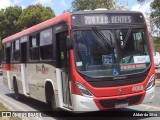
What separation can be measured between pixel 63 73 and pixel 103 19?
5.91ft

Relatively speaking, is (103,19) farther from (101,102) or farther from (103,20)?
(101,102)

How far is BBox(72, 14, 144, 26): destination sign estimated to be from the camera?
31.2 feet

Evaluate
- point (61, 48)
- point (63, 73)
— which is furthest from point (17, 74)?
point (63, 73)

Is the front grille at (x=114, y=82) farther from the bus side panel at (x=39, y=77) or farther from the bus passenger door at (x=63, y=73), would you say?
the bus side panel at (x=39, y=77)

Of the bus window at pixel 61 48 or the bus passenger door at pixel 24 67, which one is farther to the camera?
the bus passenger door at pixel 24 67

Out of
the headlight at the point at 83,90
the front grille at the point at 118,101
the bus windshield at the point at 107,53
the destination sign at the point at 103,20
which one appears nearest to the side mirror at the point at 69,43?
the bus windshield at the point at 107,53

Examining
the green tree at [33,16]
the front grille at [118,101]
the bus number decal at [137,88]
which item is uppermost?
the green tree at [33,16]

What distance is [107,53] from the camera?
30.9 ft

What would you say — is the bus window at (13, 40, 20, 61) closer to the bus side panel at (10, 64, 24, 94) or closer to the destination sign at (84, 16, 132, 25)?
the bus side panel at (10, 64, 24, 94)

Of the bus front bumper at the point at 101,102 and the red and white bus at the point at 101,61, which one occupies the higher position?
the red and white bus at the point at 101,61

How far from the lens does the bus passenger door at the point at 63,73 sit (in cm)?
980

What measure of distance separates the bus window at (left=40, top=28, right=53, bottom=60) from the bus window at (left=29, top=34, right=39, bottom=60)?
54 centimetres

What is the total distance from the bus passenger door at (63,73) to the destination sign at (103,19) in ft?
2.00

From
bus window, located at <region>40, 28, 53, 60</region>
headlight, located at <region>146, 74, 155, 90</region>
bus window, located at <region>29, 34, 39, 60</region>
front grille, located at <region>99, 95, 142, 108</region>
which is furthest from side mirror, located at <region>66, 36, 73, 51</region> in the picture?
bus window, located at <region>29, 34, 39, 60</region>
